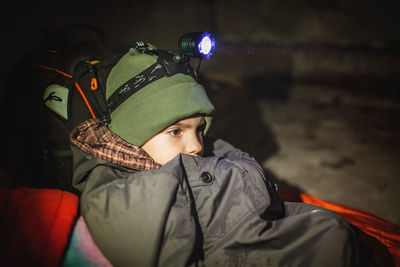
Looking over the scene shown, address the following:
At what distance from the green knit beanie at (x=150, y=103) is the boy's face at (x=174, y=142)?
36 millimetres

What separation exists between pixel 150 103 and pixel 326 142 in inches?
123

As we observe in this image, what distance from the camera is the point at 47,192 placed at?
3.22 feet

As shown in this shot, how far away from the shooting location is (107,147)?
1.05m

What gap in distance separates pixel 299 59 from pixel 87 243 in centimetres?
571

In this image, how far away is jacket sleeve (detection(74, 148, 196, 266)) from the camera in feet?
2.58

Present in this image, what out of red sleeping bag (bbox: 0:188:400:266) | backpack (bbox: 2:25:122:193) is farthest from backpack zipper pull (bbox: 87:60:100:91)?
red sleeping bag (bbox: 0:188:400:266)

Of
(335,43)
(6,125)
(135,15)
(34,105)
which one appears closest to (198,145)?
(34,105)

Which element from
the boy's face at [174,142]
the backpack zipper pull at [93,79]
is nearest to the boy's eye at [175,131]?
the boy's face at [174,142]

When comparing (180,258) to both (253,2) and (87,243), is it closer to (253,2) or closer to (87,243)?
(87,243)

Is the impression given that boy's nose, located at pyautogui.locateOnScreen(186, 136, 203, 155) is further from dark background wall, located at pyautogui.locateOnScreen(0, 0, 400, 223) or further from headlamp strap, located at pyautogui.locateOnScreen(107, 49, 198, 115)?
dark background wall, located at pyautogui.locateOnScreen(0, 0, 400, 223)

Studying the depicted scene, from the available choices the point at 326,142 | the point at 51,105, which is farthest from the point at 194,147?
the point at 326,142

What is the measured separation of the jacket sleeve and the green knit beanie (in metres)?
0.28

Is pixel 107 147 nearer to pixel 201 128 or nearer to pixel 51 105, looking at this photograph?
pixel 51 105

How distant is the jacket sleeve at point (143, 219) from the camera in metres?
0.79
